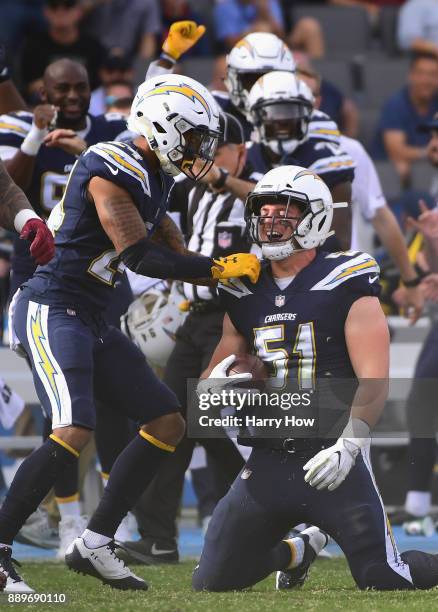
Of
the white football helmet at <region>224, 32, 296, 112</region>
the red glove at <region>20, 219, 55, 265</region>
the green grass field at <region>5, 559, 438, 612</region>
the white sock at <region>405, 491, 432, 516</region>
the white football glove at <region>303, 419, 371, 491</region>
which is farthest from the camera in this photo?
the white sock at <region>405, 491, 432, 516</region>

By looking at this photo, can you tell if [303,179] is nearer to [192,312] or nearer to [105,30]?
[192,312]

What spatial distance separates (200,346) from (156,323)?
38 cm

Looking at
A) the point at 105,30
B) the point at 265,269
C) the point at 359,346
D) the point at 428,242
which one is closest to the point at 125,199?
the point at 265,269

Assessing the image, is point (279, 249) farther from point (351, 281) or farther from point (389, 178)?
point (389, 178)

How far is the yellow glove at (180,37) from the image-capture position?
5.88 m

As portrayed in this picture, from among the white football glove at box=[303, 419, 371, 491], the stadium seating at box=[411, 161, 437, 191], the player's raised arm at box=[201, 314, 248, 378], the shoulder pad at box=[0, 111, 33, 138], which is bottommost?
the white football glove at box=[303, 419, 371, 491]

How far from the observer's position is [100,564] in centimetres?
464

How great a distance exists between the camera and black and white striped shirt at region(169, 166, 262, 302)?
574 cm

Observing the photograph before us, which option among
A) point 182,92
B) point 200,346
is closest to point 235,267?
point 182,92

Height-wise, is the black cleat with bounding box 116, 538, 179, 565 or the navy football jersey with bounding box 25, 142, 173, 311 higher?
the navy football jersey with bounding box 25, 142, 173, 311

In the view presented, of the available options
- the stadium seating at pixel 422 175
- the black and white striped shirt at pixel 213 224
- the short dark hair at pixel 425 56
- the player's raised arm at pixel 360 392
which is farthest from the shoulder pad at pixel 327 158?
the stadium seating at pixel 422 175

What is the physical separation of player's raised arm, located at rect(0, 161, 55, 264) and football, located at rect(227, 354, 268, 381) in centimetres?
71

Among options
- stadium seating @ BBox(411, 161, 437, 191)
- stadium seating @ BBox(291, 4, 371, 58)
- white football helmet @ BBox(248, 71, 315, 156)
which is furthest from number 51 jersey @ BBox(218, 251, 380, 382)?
stadium seating @ BBox(291, 4, 371, 58)

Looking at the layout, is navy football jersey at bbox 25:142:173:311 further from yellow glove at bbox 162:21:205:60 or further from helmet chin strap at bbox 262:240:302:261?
yellow glove at bbox 162:21:205:60
